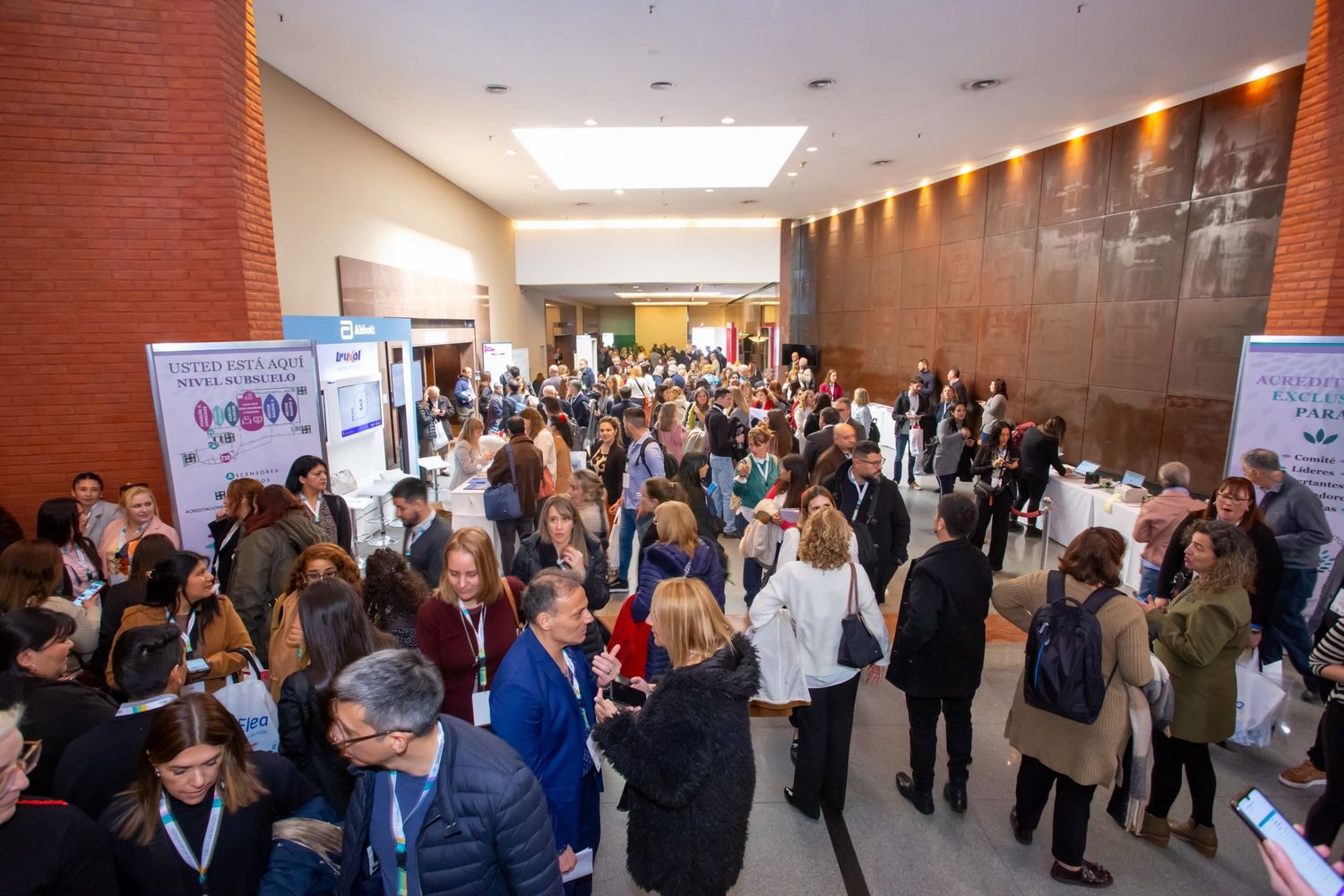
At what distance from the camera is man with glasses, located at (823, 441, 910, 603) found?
418 cm

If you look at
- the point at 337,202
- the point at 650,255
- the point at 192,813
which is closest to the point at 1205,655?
the point at 192,813

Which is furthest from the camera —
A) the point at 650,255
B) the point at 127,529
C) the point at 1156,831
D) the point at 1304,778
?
the point at 650,255

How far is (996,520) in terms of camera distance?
251 inches

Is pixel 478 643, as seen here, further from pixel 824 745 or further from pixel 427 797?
pixel 824 745

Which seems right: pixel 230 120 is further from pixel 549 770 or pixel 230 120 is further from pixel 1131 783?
pixel 1131 783

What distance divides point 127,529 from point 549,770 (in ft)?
11.5

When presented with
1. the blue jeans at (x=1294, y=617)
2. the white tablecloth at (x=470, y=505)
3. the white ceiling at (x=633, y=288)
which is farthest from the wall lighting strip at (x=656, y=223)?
the blue jeans at (x=1294, y=617)

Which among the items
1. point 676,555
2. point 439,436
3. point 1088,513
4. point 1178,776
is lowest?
point 1178,776

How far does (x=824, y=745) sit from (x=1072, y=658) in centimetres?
118

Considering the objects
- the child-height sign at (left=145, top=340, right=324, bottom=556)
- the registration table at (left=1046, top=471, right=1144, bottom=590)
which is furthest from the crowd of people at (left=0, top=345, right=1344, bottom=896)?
the registration table at (left=1046, top=471, right=1144, bottom=590)

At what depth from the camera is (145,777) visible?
1.63 meters

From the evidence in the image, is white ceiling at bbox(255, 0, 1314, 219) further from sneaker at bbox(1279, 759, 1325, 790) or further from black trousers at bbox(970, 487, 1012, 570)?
sneaker at bbox(1279, 759, 1325, 790)

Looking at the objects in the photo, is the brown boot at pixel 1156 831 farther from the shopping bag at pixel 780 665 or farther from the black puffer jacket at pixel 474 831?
the black puffer jacket at pixel 474 831

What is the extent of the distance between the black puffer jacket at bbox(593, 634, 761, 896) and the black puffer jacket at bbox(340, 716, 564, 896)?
368 millimetres
